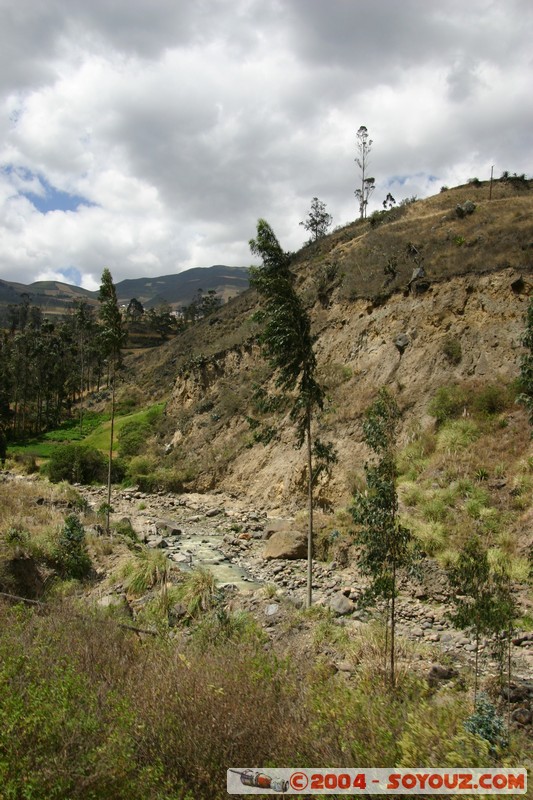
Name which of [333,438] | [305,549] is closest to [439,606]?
[305,549]

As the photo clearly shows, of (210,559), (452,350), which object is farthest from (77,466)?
(452,350)

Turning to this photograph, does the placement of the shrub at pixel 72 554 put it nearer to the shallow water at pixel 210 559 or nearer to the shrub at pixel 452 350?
the shallow water at pixel 210 559

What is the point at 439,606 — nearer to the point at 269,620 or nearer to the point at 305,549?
the point at 269,620

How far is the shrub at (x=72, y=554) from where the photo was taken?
14.7 m

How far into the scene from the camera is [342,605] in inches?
475

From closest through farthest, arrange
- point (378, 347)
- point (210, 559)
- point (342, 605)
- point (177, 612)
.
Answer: point (177, 612), point (342, 605), point (210, 559), point (378, 347)

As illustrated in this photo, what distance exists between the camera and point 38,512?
19.2 metres

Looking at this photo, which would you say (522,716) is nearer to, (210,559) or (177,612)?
(177,612)

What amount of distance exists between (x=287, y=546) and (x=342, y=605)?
5094 millimetres

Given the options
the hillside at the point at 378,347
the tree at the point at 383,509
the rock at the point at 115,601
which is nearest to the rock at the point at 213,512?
the hillside at the point at 378,347

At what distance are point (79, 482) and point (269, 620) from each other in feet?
80.6

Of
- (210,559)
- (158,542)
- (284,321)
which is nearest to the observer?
(284,321)

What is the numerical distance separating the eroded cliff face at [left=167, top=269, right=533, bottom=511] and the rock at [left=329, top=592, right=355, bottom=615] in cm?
815

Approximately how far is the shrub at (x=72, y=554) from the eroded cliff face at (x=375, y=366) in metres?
10.4
